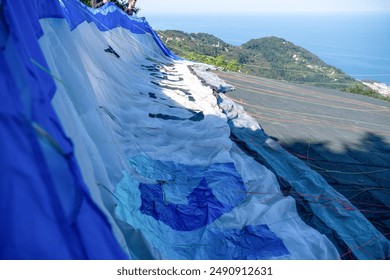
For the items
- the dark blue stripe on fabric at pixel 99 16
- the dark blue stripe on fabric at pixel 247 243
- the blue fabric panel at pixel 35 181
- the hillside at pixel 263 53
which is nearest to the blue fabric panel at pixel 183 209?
the dark blue stripe on fabric at pixel 247 243

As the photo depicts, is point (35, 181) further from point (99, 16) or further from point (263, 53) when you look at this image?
point (263, 53)

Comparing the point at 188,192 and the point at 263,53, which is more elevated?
the point at 263,53

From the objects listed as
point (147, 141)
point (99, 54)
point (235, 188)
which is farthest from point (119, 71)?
point (235, 188)

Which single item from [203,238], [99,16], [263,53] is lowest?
[203,238]

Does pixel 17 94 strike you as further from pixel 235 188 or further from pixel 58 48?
pixel 235 188

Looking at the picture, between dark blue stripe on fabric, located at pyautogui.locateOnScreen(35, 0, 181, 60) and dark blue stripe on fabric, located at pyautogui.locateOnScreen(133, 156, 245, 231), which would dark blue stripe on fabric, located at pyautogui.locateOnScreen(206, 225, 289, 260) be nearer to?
dark blue stripe on fabric, located at pyautogui.locateOnScreen(133, 156, 245, 231)

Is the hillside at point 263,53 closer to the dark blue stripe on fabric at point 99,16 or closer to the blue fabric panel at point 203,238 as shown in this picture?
the dark blue stripe on fabric at point 99,16

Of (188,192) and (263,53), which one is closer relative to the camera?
(188,192)

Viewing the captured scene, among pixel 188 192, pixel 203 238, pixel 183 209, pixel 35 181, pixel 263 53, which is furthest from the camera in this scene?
pixel 263 53

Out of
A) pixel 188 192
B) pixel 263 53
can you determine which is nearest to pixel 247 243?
pixel 188 192
